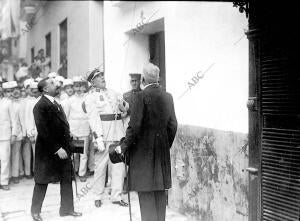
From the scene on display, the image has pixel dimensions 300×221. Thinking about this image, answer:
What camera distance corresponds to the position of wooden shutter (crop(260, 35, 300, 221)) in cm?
340

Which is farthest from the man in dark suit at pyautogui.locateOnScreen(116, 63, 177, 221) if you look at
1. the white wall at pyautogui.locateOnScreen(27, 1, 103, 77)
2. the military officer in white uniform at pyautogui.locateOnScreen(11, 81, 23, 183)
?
the white wall at pyautogui.locateOnScreen(27, 1, 103, 77)

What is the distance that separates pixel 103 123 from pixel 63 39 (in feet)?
24.4

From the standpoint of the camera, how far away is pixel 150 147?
4.29 m

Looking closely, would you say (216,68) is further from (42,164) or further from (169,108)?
(42,164)

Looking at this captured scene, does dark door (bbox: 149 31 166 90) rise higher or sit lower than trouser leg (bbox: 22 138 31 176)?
higher

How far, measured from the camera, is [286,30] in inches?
135

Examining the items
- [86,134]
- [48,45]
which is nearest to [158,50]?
[86,134]

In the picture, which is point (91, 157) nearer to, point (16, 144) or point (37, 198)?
point (16, 144)

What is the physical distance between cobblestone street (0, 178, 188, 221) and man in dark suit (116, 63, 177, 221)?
118cm

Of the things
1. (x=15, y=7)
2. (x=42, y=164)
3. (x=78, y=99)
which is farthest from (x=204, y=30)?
(x=15, y=7)

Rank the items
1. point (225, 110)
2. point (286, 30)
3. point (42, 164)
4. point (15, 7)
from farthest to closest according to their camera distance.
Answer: point (15, 7) → point (42, 164) → point (225, 110) → point (286, 30)

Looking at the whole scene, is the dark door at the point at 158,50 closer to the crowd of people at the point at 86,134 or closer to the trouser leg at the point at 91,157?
the crowd of people at the point at 86,134

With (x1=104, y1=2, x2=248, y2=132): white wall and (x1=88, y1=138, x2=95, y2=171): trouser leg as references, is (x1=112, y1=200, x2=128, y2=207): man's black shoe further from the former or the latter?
(x1=88, y1=138, x2=95, y2=171): trouser leg

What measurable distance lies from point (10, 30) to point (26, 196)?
442 inches
